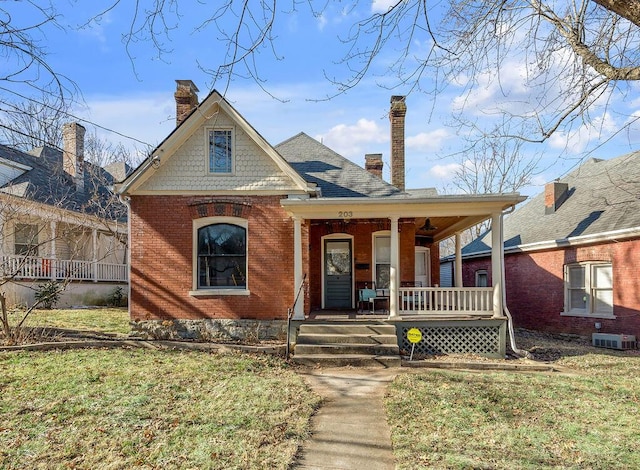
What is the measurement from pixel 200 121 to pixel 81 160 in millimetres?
12290

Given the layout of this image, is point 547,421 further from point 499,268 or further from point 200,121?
point 200,121

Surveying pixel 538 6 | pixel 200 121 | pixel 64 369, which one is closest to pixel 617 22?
pixel 538 6

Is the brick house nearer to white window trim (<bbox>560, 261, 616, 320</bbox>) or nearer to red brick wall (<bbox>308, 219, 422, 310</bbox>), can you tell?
red brick wall (<bbox>308, 219, 422, 310</bbox>)

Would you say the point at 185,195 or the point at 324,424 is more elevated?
the point at 185,195

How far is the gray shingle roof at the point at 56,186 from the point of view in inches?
684

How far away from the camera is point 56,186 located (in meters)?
19.0

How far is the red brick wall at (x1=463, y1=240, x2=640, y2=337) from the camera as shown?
12.3 m

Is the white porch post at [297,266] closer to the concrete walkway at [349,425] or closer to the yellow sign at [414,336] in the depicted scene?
the concrete walkway at [349,425]

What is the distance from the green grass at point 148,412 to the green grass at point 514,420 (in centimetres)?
145

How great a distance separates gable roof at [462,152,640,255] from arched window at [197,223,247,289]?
9.20 meters

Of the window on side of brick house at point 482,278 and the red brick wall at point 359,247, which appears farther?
the window on side of brick house at point 482,278

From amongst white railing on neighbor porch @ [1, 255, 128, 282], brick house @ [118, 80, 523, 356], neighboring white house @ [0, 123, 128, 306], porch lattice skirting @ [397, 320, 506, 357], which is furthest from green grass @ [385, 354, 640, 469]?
white railing on neighbor porch @ [1, 255, 128, 282]

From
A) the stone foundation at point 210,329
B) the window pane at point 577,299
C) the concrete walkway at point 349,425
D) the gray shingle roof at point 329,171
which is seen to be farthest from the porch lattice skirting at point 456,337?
the window pane at point 577,299

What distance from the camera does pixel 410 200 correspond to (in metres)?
10.2
